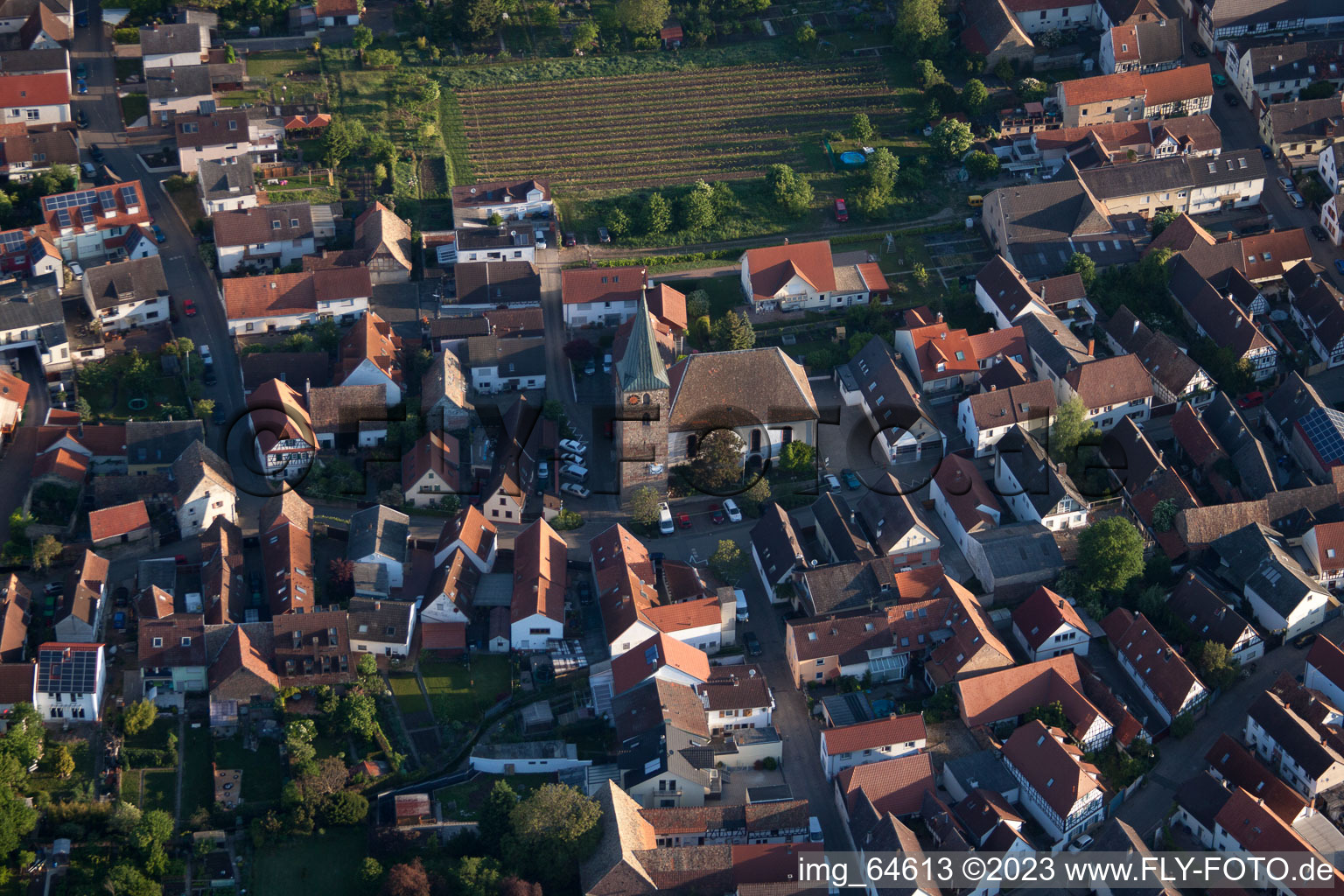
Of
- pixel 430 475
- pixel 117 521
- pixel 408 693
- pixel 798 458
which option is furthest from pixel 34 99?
pixel 798 458

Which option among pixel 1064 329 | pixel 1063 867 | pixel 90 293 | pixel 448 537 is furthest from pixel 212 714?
pixel 1064 329

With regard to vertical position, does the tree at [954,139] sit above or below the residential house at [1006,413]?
above

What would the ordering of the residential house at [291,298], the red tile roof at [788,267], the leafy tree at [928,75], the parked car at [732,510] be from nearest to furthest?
1. the parked car at [732,510]
2. the residential house at [291,298]
3. the red tile roof at [788,267]
4. the leafy tree at [928,75]

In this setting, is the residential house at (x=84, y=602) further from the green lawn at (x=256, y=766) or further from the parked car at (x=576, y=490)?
the parked car at (x=576, y=490)

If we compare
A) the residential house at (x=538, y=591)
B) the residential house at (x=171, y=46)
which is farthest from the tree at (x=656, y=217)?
the residential house at (x=171, y=46)

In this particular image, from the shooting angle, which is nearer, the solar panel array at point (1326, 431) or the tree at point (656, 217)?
the solar panel array at point (1326, 431)

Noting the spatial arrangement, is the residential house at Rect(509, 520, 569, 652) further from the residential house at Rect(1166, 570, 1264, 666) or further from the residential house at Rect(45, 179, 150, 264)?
the residential house at Rect(45, 179, 150, 264)

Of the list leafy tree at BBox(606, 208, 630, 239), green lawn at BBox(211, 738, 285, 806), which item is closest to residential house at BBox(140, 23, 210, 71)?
leafy tree at BBox(606, 208, 630, 239)

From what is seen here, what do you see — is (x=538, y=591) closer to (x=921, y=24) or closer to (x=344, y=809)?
(x=344, y=809)
